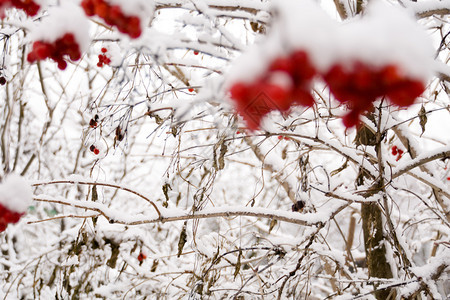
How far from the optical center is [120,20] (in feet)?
2.53

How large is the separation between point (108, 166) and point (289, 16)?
22.4ft

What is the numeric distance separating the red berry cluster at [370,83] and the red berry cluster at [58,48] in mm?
625

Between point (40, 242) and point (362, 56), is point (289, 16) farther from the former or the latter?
point (40, 242)

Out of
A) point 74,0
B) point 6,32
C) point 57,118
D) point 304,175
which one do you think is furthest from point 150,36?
point 57,118

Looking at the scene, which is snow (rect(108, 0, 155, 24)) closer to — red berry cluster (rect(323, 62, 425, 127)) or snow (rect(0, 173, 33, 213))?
red berry cluster (rect(323, 62, 425, 127))

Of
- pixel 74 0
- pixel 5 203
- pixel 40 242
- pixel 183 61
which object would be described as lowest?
pixel 5 203

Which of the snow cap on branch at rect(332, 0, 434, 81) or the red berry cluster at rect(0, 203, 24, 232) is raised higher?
the red berry cluster at rect(0, 203, 24, 232)

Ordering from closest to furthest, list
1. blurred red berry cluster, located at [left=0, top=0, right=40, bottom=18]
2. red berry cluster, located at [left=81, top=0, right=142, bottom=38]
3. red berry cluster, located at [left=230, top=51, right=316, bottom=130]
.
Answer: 1. red berry cluster, located at [left=230, top=51, right=316, bottom=130]
2. red berry cluster, located at [left=81, top=0, right=142, bottom=38]
3. blurred red berry cluster, located at [left=0, top=0, right=40, bottom=18]

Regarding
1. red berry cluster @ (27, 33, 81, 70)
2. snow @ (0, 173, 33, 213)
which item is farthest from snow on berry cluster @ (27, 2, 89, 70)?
snow @ (0, 173, 33, 213)

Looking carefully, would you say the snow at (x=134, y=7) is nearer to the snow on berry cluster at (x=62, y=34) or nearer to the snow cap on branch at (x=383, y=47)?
the snow on berry cluster at (x=62, y=34)

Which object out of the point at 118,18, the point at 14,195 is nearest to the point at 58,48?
the point at 118,18

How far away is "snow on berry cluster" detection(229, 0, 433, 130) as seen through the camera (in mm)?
494

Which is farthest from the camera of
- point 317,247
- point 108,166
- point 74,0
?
point 108,166

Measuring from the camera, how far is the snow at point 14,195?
104 centimetres
